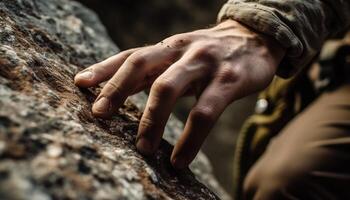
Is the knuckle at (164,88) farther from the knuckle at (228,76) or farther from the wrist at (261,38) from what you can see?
the wrist at (261,38)

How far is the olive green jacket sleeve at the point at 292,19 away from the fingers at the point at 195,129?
39 cm

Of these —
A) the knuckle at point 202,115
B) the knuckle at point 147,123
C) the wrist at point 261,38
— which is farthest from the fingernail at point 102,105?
the wrist at point 261,38

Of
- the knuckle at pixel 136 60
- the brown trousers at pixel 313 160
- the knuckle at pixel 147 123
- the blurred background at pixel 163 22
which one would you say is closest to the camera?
the knuckle at pixel 147 123

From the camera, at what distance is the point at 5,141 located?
0.69 meters

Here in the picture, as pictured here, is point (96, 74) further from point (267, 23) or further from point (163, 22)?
point (163, 22)

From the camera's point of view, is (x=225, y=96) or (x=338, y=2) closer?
(x=225, y=96)

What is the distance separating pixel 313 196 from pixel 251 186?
277 millimetres

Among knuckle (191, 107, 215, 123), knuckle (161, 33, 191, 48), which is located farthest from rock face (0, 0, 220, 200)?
knuckle (161, 33, 191, 48)

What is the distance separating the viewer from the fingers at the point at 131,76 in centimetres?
106

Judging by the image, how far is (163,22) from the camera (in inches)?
190

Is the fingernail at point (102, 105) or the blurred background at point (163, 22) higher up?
the fingernail at point (102, 105)

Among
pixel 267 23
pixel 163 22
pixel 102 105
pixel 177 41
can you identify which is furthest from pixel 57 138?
pixel 163 22

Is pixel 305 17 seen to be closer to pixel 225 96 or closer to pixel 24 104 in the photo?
pixel 225 96

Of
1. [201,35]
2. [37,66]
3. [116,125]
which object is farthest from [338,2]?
[37,66]
